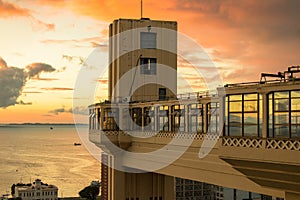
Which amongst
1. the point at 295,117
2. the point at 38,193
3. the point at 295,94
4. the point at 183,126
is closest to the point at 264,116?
the point at 295,117

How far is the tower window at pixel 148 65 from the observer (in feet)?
99.5

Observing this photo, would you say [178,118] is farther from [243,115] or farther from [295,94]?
[295,94]

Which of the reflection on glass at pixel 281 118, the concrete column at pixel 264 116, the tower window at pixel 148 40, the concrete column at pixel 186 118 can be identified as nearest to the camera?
the reflection on glass at pixel 281 118

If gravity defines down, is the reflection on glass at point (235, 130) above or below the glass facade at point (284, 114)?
below

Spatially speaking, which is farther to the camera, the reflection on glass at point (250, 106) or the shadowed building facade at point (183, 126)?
the reflection on glass at point (250, 106)

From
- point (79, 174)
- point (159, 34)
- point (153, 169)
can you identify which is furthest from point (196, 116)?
point (79, 174)

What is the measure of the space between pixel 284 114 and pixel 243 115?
1585 mm

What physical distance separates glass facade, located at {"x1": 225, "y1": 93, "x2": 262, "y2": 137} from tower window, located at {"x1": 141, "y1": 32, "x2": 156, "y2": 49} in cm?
1419

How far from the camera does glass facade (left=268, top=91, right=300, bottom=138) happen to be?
1454 cm

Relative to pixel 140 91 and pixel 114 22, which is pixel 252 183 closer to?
pixel 140 91

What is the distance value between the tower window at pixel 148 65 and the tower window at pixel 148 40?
77 centimetres

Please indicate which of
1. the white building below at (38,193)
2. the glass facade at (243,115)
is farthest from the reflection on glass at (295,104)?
the white building below at (38,193)

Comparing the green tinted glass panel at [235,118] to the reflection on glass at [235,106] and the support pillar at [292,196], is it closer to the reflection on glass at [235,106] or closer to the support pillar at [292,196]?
the reflection on glass at [235,106]

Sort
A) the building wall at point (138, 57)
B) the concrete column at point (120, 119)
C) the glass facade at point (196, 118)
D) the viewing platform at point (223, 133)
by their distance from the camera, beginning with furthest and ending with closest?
1. the building wall at point (138, 57)
2. the concrete column at point (120, 119)
3. the glass facade at point (196, 118)
4. the viewing platform at point (223, 133)
